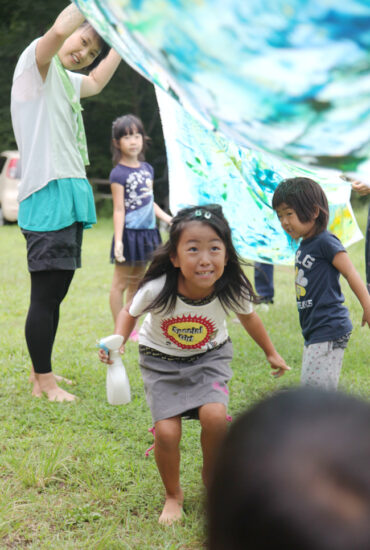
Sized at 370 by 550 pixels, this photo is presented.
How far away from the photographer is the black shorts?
3152 mm

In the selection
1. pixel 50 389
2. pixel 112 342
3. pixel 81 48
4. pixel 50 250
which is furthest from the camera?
pixel 50 389

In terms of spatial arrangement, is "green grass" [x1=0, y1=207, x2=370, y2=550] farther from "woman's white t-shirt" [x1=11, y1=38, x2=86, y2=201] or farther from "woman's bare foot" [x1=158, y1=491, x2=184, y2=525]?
"woman's white t-shirt" [x1=11, y1=38, x2=86, y2=201]

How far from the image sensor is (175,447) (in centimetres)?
240

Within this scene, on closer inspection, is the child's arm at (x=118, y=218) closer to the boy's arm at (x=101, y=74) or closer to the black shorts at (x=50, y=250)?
the black shorts at (x=50, y=250)

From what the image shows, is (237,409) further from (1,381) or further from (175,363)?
(1,381)

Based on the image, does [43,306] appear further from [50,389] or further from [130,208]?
[130,208]

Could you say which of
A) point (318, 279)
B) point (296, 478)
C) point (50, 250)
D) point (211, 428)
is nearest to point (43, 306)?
point (50, 250)

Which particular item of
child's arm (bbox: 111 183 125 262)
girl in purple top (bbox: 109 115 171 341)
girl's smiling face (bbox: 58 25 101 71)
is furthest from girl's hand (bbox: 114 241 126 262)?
girl's smiling face (bbox: 58 25 101 71)

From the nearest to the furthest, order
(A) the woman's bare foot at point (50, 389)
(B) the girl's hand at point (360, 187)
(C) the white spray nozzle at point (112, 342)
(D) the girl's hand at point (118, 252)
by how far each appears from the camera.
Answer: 1. (C) the white spray nozzle at point (112, 342)
2. (B) the girl's hand at point (360, 187)
3. (A) the woman's bare foot at point (50, 389)
4. (D) the girl's hand at point (118, 252)

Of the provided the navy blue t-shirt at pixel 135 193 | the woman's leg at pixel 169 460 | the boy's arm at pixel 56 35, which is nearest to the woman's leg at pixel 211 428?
the woman's leg at pixel 169 460

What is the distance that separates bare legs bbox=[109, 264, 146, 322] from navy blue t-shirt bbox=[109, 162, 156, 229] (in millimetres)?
310

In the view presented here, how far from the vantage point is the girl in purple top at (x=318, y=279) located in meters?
2.78

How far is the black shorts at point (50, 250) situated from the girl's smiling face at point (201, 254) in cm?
86

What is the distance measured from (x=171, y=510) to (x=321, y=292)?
3.68 ft
